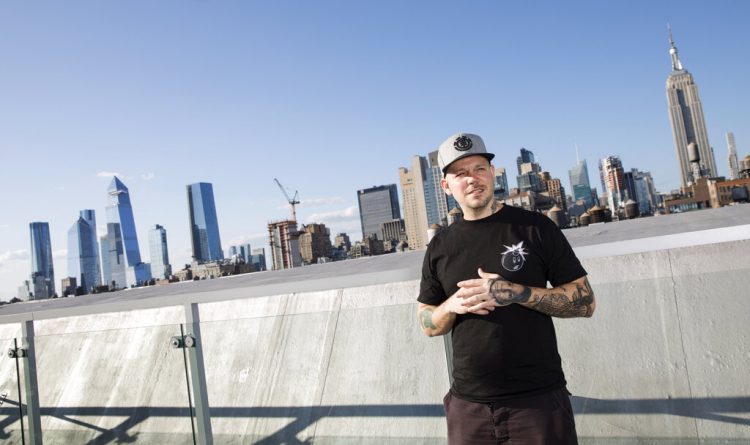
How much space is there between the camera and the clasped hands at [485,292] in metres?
2.00

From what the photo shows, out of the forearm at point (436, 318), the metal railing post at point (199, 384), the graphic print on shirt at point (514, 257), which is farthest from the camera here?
the metal railing post at point (199, 384)

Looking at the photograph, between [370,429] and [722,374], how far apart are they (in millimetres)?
2075

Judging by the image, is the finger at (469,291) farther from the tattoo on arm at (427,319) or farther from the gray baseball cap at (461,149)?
the gray baseball cap at (461,149)

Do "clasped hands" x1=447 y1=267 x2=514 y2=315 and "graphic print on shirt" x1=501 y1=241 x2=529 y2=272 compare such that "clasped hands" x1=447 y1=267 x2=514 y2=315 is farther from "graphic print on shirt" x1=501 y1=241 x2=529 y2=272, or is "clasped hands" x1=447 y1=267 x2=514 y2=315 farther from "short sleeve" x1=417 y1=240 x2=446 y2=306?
"short sleeve" x1=417 y1=240 x2=446 y2=306

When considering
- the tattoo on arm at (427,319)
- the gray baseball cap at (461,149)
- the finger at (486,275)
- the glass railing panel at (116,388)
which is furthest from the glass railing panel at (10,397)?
the finger at (486,275)

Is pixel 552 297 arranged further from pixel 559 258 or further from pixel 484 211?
pixel 484 211

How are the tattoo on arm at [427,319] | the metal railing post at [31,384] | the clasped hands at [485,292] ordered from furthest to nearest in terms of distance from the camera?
1. the metal railing post at [31,384]
2. the tattoo on arm at [427,319]
3. the clasped hands at [485,292]

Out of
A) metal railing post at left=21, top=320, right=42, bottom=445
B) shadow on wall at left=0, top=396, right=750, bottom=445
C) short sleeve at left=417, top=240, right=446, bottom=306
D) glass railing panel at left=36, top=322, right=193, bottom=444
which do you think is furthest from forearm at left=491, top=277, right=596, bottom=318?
metal railing post at left=21, top=320, right=42, bottom=445

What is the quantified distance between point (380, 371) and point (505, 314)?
1.41 m

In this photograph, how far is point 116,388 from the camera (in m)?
3.87

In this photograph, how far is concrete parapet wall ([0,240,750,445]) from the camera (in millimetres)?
2773

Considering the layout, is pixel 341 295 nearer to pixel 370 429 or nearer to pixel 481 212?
pixel 370 429

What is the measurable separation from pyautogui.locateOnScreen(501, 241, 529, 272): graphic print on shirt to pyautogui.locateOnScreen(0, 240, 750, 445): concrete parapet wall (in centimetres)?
115

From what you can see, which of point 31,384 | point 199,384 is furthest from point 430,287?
point 31,384
